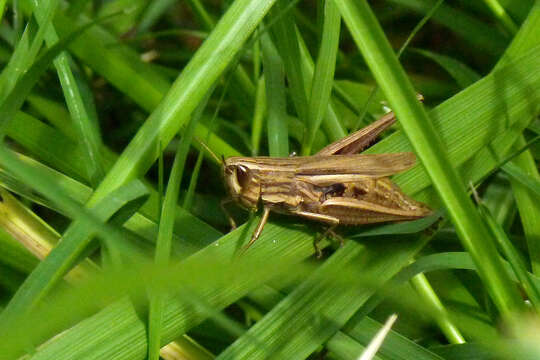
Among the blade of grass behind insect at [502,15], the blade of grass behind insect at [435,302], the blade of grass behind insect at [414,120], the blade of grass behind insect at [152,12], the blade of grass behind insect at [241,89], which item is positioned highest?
the blade of grass behind insect at [502,15]

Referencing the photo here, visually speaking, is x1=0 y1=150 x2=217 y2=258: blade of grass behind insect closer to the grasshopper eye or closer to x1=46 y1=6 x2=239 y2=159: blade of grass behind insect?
the grasshopper eye

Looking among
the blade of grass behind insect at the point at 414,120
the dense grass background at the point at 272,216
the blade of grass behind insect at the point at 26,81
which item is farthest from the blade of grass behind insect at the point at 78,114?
the blade of grass behind insect at the point at 414,120

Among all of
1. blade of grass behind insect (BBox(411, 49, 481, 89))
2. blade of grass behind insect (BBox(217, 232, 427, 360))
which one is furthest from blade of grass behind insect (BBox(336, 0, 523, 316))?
blade of grass behind insect (BBox(411, 49, 481, 89))

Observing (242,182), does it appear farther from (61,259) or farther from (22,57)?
(22,57)

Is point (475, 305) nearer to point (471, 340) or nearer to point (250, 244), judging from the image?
point (471, 340)

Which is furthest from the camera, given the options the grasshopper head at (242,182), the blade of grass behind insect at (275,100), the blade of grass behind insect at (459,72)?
the blade of grass behind insect at (459,72)

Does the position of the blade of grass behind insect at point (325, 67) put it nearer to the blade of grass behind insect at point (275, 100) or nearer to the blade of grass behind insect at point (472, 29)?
the blade of grass behind insect at point (275, 100)

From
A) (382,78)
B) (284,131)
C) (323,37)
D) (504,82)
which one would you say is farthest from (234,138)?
(382,78)
